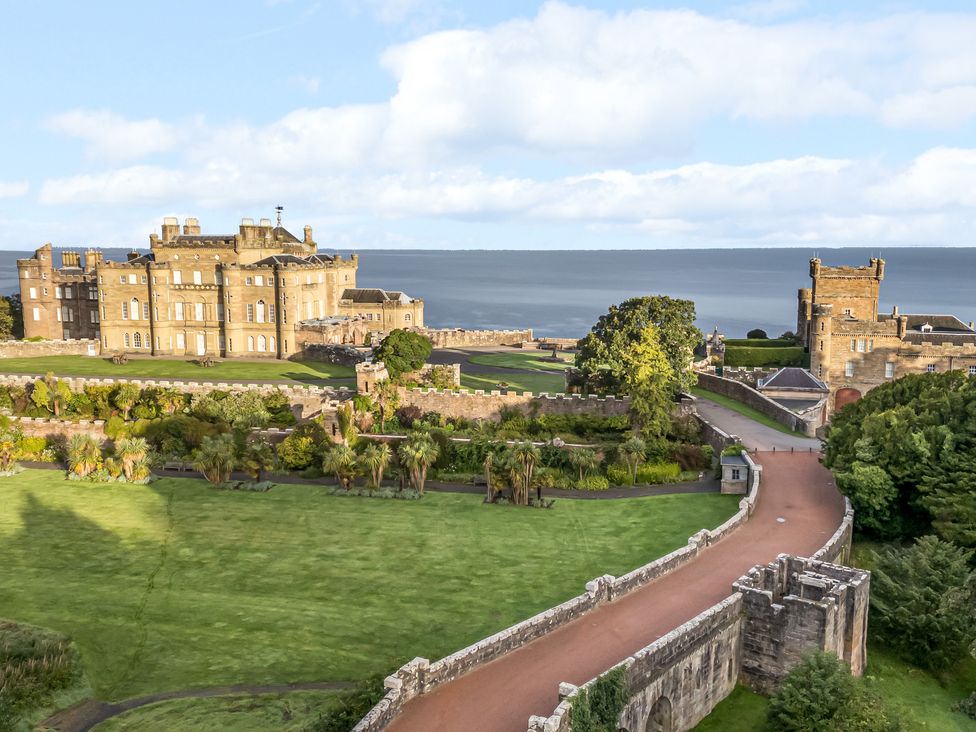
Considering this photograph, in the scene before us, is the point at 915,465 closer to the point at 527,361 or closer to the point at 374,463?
the point at 374,463

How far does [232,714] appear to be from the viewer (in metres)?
21.9

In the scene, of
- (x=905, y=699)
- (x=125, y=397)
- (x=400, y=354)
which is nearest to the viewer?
(x=905, y=699)

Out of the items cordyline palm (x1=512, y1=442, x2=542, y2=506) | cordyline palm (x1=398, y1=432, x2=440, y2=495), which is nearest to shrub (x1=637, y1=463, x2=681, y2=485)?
cordyline palm (x1=512, y1=442, x2=542, y2=506)

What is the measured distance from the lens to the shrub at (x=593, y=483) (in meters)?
42.8

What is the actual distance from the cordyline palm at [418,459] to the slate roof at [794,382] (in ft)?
78.9

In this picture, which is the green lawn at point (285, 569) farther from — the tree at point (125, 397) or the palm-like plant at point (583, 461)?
the tree at point (125, 397)

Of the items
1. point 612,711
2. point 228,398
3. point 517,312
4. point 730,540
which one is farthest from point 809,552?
point 517,312

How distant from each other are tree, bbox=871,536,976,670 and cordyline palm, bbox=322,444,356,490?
24.8m

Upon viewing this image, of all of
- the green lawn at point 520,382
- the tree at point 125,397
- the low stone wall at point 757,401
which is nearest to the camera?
the low stone wall at point 757,401

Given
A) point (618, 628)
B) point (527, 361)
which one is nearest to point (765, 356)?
point (527, 361)

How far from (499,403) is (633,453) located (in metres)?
12.6

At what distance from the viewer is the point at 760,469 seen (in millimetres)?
38125

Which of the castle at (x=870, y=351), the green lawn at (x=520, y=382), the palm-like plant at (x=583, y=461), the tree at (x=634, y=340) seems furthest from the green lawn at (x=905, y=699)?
the castle at (x=870, y=351)

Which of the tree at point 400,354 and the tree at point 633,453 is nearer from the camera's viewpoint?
the tree at point 633,453
